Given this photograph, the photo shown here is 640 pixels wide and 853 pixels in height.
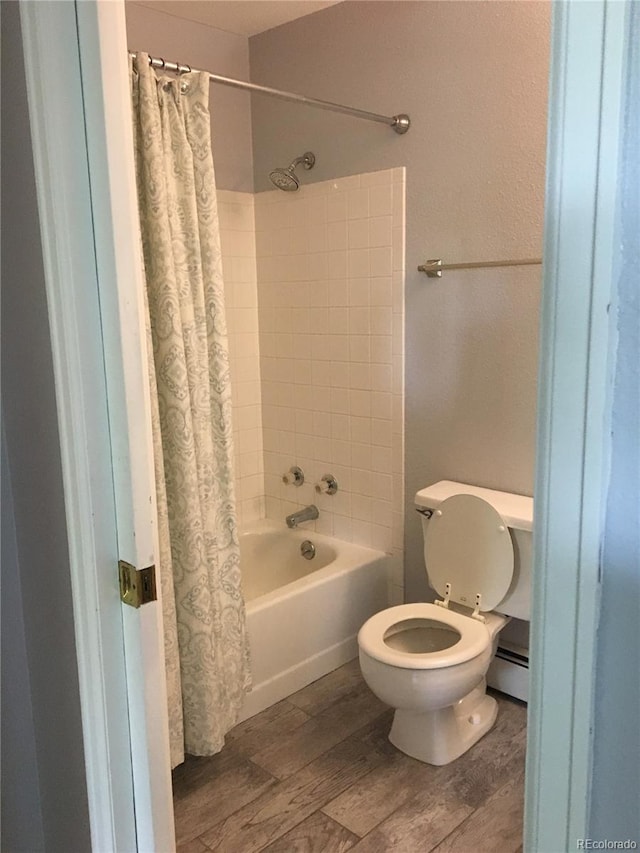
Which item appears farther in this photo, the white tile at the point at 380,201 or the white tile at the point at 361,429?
the white tile at the point at 361,429

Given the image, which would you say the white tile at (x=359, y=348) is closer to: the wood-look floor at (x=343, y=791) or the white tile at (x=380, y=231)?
the white tile at (x=380, y=231)

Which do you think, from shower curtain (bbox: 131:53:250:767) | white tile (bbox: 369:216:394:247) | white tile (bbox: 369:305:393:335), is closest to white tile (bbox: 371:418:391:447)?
white tile (bbox: 369:305:393:335)

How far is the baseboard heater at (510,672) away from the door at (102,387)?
5.31ft

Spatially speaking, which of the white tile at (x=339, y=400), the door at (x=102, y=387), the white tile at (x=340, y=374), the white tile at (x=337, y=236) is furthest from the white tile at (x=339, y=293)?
the door at (x=102, y=387)

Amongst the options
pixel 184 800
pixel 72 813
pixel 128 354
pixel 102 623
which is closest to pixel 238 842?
pixel 184 800

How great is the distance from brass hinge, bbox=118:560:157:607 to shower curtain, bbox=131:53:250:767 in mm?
714

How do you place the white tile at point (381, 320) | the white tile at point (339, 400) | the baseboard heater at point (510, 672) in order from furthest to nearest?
the white tile at point (339, 400)
the white tile at point (381, 320)
the baseboard heater at point (510, 672)

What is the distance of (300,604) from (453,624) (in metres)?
0.60

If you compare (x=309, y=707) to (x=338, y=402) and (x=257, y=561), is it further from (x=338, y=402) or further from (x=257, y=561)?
(x=338, y=402)

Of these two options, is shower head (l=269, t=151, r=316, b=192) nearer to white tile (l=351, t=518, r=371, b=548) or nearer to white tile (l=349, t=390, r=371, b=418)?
white tile (l=349, t=390, r=371, b=418)

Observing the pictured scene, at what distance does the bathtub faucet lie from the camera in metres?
3.11

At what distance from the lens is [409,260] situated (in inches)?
103

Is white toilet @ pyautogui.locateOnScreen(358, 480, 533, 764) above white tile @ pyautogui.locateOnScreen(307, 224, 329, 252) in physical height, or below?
below

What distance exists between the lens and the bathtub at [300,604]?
2.53 m
